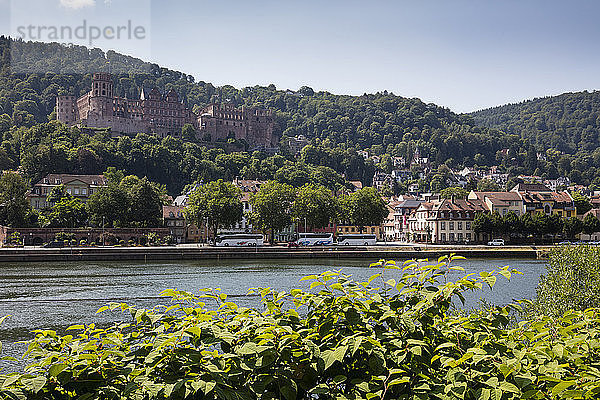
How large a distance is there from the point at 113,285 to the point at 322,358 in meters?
36.0

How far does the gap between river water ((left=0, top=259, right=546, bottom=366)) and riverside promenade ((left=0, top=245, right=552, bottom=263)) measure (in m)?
2.81

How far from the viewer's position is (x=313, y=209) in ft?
265

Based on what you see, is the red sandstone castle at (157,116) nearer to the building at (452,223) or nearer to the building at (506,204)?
the building at (452,223)

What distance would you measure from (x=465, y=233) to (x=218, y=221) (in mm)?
32527

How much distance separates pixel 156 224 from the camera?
8444 centimetres

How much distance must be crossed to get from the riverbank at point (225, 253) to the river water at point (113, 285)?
285 centimetres

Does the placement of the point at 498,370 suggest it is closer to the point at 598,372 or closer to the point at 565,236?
the point at 598,372

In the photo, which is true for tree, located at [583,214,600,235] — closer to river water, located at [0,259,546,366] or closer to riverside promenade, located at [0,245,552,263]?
riverside promenade, located at [0,245,552,263]

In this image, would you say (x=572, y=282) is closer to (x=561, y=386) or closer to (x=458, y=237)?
(x=561, y=386)

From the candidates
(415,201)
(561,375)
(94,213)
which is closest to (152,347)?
(561,375)

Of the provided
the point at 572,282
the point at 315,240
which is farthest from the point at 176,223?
the point at 572,282

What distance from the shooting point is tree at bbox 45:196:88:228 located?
79750 millimetres

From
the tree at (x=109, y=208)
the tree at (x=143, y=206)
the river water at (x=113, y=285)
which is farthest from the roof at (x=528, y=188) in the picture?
the tree at (x=109, y=208)

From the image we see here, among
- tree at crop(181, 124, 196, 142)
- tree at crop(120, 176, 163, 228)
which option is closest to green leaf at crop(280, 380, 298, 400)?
tree at crop(120, 176, 163, 228)
